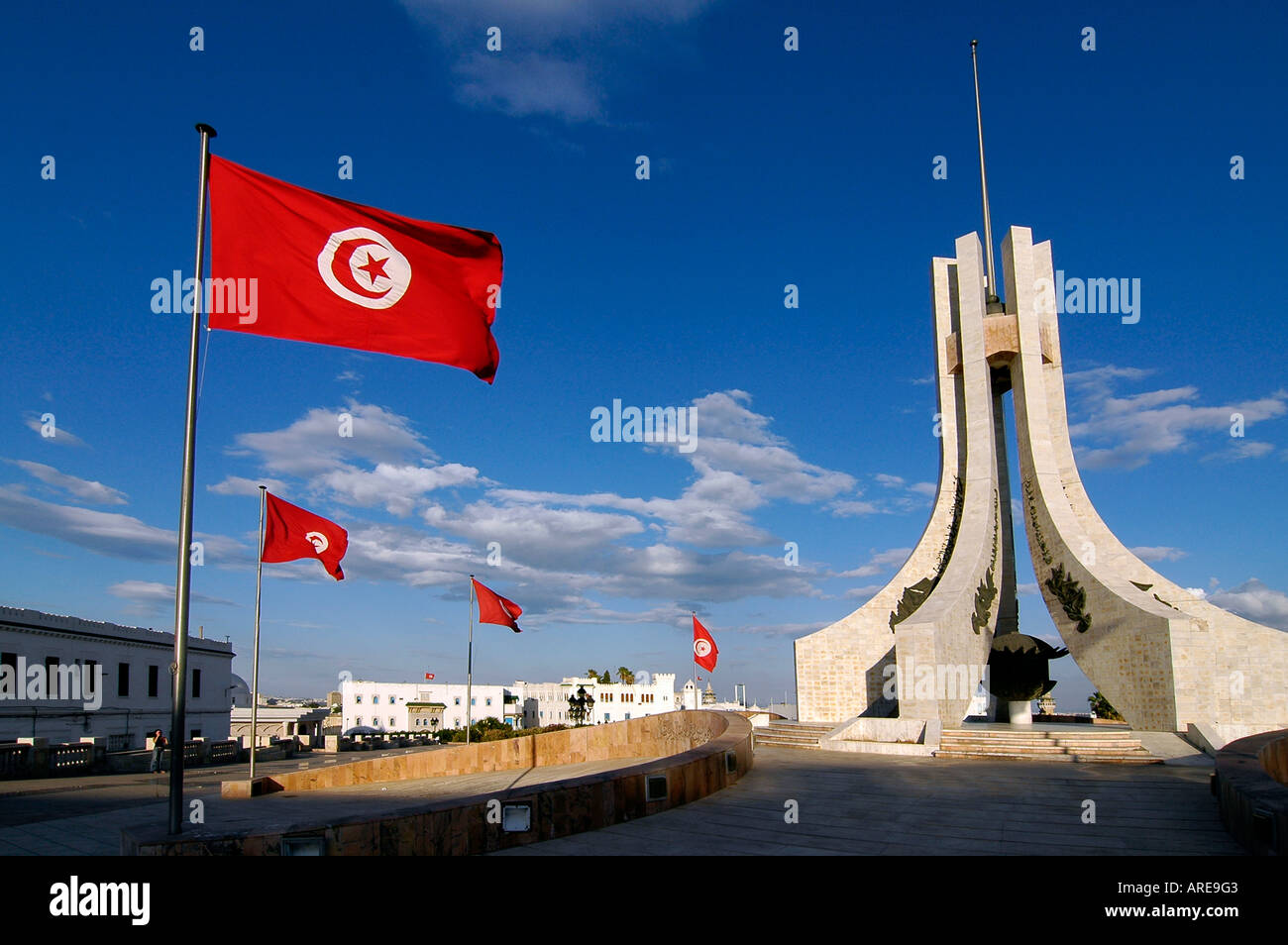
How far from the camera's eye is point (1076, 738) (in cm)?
1722

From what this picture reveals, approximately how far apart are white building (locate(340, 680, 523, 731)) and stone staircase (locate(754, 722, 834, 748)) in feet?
149

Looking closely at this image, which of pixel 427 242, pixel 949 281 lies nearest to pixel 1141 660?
pixel 949 281

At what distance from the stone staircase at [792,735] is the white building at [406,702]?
45457 millimetres

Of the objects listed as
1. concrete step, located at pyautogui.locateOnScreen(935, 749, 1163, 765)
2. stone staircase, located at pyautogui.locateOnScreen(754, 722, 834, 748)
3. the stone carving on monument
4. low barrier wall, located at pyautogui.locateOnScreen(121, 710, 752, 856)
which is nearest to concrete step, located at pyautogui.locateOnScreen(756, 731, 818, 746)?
stone staircase, located at pyautogui.locateOnScreen(754, 722, 834, 748)

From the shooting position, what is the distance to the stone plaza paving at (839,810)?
7.70 m

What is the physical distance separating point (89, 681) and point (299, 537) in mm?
19569

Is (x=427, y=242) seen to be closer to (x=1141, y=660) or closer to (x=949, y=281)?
(x=1141, y=660)

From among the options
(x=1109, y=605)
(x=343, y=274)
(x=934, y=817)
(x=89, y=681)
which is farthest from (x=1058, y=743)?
(x=89, y=681)

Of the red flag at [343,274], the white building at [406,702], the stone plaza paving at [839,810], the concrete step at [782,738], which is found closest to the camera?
the red flag at [343,274]

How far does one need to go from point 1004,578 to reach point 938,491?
11.4ft

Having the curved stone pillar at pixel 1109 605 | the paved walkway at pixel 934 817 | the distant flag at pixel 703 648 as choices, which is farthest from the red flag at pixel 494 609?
the curved stone pillar at pixel 1109 605

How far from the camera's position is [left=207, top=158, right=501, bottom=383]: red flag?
7.54 meters

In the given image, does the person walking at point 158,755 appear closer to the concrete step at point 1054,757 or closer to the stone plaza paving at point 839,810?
the stone plaza paving at point 839,810
